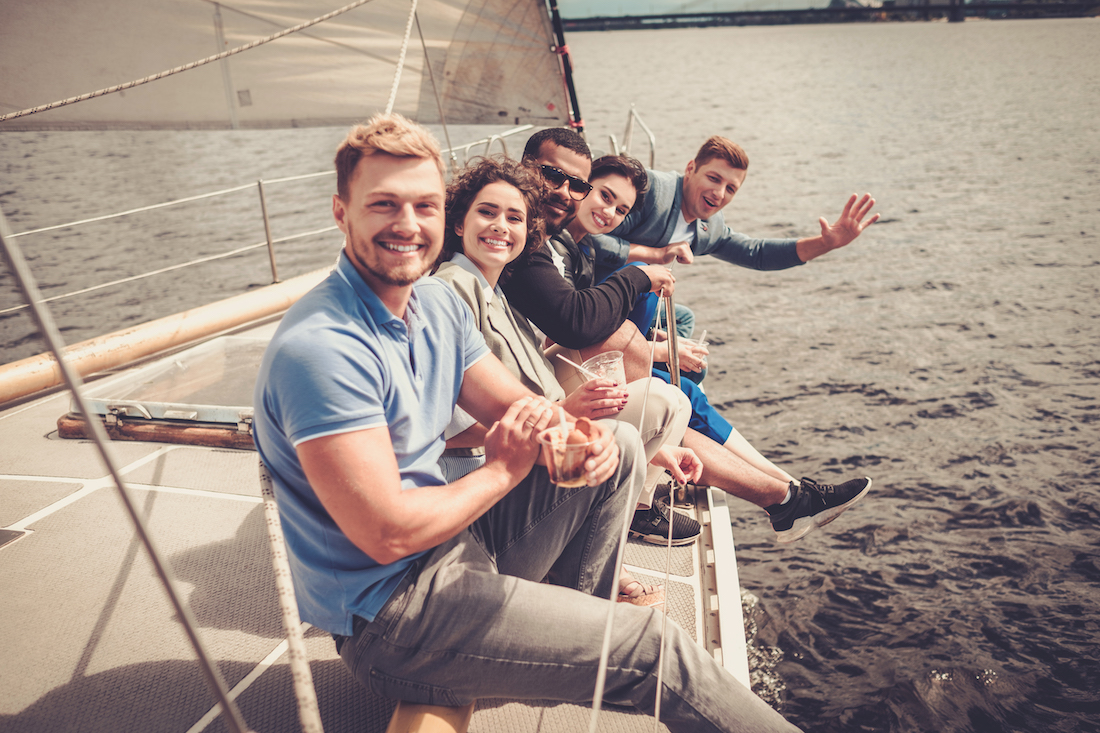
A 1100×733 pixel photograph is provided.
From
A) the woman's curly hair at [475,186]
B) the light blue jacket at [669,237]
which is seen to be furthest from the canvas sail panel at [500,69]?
the woman's curly hair at [475,186]

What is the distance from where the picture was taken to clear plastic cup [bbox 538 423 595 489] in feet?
5.08

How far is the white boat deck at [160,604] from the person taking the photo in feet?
5.76

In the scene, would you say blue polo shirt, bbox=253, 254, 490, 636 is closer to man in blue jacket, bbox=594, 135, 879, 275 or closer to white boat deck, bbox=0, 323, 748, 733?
white boat deck, bbox=0, 323, 748, 733

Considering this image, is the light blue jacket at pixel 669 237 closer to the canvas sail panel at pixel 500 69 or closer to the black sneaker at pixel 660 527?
the black sneaker at pixel 660 527

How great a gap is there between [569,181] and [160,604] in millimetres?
1965

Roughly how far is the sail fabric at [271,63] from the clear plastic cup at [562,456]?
240 cm

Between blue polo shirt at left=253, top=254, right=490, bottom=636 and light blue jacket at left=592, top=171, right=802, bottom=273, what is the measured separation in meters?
1.81

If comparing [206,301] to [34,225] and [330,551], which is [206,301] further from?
[330,551]

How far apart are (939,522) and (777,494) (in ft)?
8.34

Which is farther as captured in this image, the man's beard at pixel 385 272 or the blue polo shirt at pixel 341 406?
the man's beard at pixel 385 272

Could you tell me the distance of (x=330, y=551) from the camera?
1.39 m

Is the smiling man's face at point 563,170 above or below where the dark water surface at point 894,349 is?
above

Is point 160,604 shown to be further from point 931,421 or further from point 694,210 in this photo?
point 931,421

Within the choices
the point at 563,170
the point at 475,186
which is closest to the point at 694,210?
the point at 563,170
